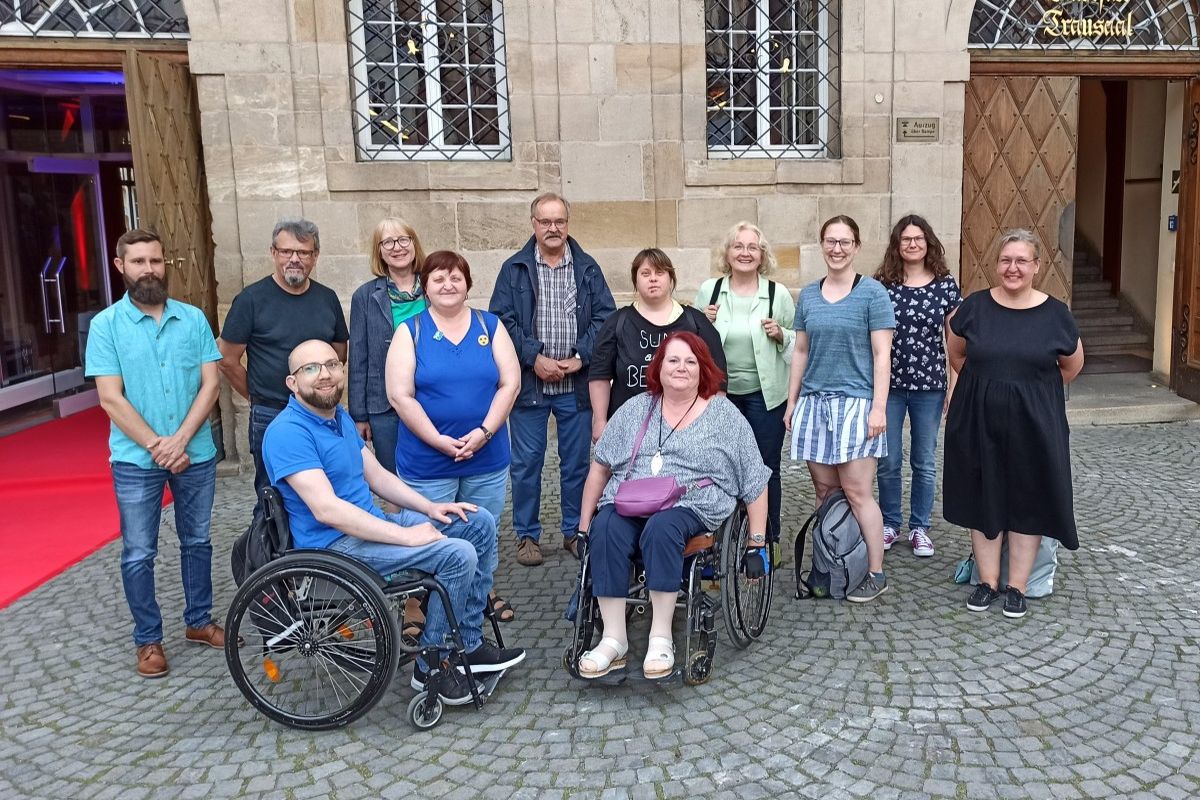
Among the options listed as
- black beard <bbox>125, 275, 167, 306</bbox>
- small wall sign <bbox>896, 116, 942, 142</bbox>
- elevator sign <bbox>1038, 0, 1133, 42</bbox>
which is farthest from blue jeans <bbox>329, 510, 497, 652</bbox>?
elevator sign <bbox>1038, 0, 1133, 42</bbox>

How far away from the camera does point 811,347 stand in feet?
14.4

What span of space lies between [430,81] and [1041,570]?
5652 mm

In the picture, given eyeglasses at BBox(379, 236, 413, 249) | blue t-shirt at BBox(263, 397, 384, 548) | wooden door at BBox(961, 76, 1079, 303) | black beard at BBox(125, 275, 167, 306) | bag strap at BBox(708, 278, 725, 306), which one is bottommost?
blue t-shirt at BBox(263, 397, 384, 548)

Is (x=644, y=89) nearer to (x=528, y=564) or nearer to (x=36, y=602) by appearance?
(x=528, y=564)

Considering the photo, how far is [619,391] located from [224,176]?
162 inches

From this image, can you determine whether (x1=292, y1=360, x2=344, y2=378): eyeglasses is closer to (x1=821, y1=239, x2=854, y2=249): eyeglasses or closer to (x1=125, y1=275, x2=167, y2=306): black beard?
(x1=125, y1=275, x2=167, y2=306): black beard

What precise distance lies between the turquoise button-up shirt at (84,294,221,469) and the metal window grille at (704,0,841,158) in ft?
16.6

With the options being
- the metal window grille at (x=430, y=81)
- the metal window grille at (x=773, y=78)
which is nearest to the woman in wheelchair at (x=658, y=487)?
the metal window grille at (x=430, y=81)

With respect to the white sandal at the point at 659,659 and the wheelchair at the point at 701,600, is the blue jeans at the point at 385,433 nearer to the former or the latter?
the wheelchair at the point at 701,600

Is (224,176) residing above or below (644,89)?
below

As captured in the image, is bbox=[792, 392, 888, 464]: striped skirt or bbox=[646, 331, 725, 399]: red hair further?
bbox=[792, 392, 888, 464]: striped skirt

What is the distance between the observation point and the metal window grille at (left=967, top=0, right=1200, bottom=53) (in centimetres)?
793

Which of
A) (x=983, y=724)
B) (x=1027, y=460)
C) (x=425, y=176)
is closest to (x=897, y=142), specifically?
(x=425, y=176)

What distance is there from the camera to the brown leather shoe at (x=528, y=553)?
4.99 metres
